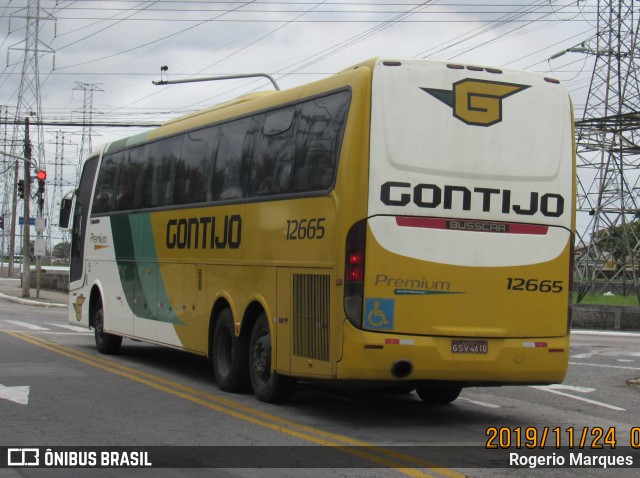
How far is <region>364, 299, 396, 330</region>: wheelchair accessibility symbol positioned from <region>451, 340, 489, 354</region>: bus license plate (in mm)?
723

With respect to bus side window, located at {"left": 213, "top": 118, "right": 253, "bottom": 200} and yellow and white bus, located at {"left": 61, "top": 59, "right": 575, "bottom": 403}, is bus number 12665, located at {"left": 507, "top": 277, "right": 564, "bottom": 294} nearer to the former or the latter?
yellow and white bus, located at {"left": 61, "top": 59, "right": 575, "bottom": 403}

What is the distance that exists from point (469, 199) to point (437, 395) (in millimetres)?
3275

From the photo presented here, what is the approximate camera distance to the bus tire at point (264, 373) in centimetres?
1174

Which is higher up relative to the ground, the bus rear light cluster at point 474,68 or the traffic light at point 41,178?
the traffic light at point 41,178

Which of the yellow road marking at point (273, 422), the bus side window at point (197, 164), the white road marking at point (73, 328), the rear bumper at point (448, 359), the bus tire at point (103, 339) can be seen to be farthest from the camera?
the white road marking at point (73, 328)

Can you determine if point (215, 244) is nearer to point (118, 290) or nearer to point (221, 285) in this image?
point (221, 285)

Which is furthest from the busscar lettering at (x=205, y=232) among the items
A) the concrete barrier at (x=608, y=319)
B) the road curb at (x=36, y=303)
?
the road curb at (x=36, y=303)

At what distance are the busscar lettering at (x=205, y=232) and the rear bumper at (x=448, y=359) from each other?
3198mm

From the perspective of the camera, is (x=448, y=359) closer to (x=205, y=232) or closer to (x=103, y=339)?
(x=205, y=232)

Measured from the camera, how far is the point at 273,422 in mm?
10477

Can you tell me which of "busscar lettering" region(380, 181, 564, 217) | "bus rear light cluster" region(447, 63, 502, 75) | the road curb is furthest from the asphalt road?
the road curb

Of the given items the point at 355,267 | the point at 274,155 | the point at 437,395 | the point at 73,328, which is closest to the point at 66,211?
the point at 73,328

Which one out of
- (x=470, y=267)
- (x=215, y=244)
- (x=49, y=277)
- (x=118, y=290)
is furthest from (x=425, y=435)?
(x=49, y=277)

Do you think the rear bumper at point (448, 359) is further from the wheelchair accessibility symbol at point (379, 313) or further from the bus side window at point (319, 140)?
the bus side window at point (319, 140)
